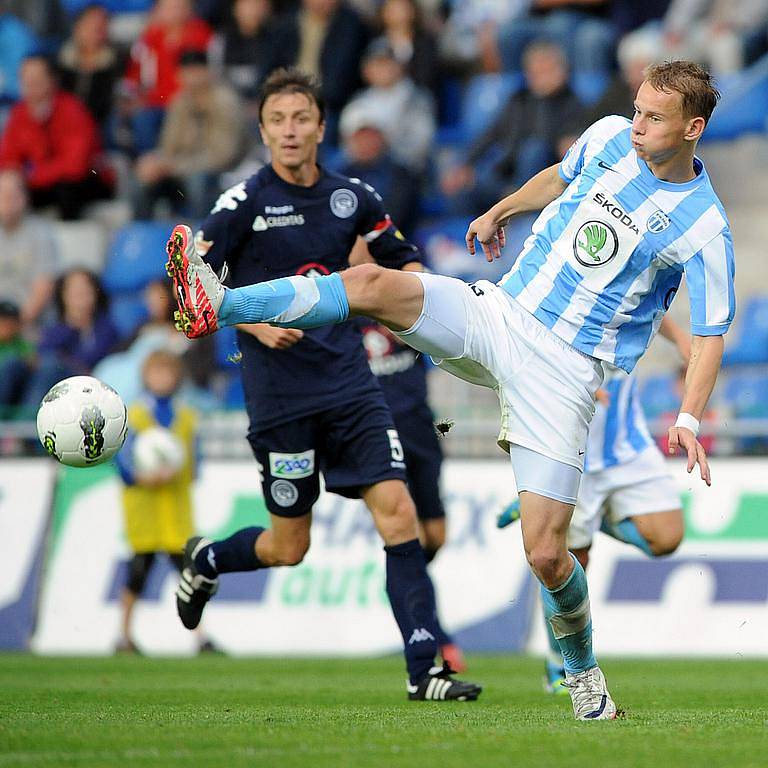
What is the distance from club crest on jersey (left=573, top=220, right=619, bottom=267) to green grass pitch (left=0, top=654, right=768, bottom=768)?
69.8 inches

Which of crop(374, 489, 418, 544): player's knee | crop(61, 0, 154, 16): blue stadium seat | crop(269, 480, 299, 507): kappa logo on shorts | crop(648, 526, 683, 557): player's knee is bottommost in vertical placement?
crop(648, 526, 683, 557): player's knee

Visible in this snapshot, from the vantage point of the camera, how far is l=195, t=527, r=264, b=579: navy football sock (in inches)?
316

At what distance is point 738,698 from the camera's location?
7.20m

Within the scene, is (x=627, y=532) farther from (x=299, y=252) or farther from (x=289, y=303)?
(x=289, y=303)

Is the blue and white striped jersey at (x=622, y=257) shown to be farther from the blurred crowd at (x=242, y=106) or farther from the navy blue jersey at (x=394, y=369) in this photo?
the blurred crowd at (x=242, y=106)

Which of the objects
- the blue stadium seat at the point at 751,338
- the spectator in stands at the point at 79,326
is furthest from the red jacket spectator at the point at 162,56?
the blue stadium seat at the point at 751,338

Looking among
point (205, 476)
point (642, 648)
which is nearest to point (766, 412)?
point (642, 648)

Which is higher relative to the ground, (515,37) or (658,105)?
(515,37)

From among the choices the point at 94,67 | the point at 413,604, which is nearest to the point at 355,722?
the point at 413,604

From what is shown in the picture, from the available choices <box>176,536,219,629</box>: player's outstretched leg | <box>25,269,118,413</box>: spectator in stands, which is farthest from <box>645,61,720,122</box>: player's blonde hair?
<box>25,269,118,413</box>: spectator in stands

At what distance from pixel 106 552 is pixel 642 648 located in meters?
4.48

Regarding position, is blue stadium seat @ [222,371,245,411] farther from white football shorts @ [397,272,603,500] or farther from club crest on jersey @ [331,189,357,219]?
white football shorts @ [397,272,603,500]

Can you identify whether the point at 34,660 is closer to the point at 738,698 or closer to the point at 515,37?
the point at 738,698

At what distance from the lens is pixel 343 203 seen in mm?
7688
